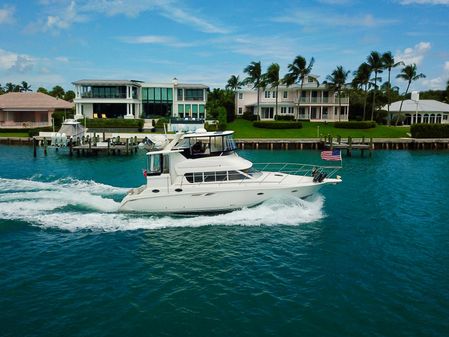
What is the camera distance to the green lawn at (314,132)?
72.4 meters

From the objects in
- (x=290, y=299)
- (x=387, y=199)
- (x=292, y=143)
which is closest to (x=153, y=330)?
(x=290, y=299)

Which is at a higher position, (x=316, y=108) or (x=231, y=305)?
(x=316, y=108)

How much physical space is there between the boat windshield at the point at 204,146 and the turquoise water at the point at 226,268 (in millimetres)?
3847

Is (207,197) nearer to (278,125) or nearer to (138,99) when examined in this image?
(278,125)

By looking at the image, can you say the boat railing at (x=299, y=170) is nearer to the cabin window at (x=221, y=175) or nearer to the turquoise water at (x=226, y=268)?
the cabin window at (x=221, y=175)

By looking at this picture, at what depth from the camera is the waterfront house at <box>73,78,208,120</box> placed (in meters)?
81.9

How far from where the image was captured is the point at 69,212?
24.8 metres

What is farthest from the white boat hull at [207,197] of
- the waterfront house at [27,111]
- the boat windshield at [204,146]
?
the waterfront house at [27,111]

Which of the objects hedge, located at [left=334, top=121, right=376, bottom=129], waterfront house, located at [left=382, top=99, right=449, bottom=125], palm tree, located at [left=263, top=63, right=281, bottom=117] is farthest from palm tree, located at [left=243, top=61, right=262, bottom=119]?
waterfront house, located at [left=382, top=99, right=449, bottom=125]

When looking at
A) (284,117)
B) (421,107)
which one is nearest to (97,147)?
(284,117)

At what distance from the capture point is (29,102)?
88938 mm

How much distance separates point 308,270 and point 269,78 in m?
68.4

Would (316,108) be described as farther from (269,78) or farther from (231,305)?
(231,305)

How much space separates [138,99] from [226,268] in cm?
7334
